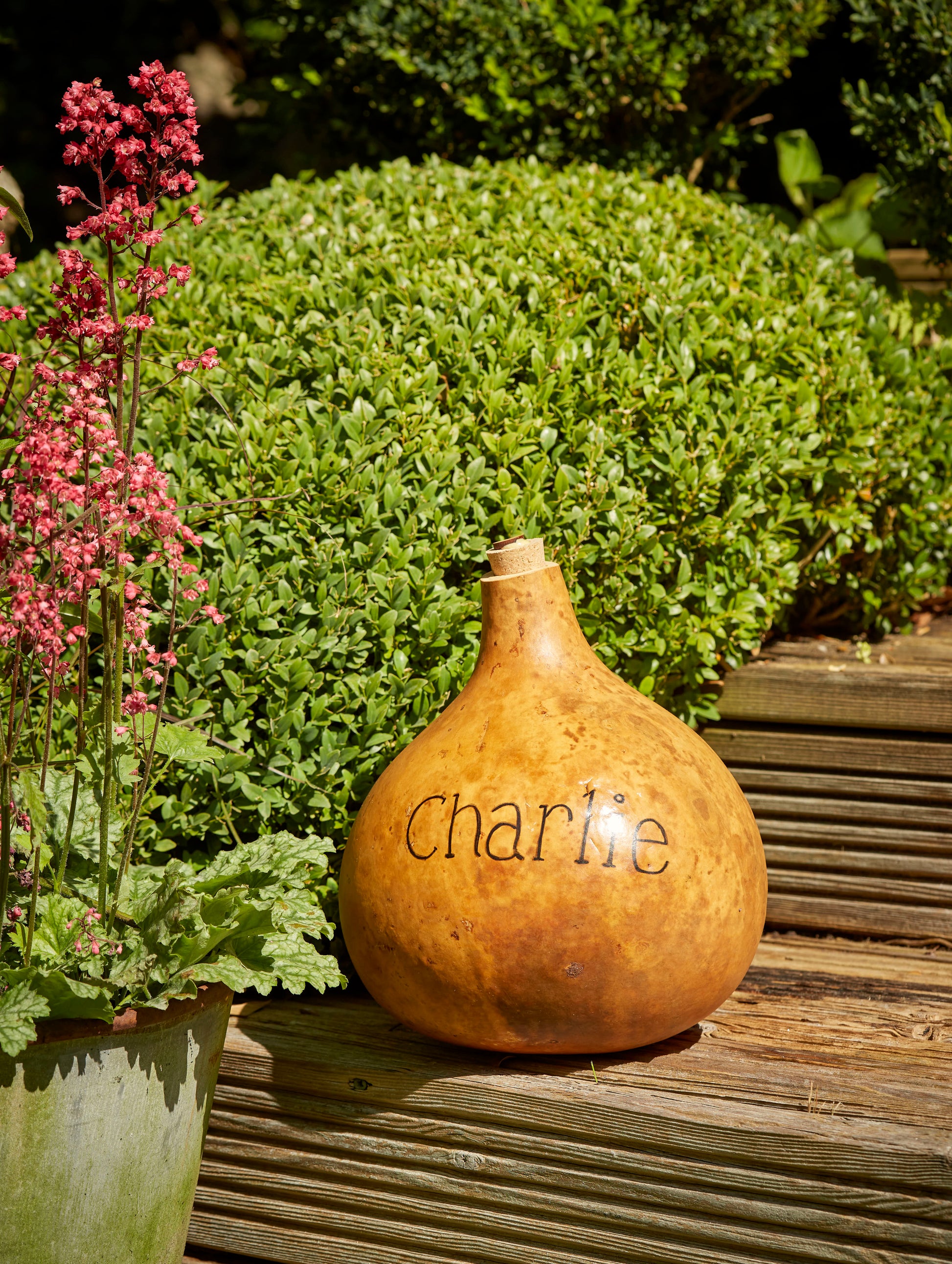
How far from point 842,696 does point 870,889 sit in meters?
0.46

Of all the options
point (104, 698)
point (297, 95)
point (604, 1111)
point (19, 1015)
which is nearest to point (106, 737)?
point (104, 698)

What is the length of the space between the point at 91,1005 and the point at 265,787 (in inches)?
25.8

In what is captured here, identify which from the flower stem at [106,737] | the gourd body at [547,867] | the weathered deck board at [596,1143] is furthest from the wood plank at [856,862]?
the flower stem at [106,737]

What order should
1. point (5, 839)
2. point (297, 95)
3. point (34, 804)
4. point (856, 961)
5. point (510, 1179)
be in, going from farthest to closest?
1. point (297, 95)
2. point (856, 961)
3. point (510, 1179)
4. point (5, 839)
5. point (34, 804)

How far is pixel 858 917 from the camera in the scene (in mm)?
2615

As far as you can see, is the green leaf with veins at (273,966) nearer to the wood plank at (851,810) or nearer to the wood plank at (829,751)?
the wood plank at (829,751)

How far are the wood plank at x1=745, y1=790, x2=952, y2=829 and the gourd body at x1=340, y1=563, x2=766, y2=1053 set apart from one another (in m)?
0.79

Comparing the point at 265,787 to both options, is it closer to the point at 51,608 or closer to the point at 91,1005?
the point at 91,1005

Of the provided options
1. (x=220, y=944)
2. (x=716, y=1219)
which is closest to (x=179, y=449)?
(x=220, y=944)

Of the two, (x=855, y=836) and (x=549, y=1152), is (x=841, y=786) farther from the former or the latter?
(x=549, y=1152)

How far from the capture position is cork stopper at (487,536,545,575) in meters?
1.93

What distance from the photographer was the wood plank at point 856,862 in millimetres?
2557

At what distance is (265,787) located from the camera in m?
2.12

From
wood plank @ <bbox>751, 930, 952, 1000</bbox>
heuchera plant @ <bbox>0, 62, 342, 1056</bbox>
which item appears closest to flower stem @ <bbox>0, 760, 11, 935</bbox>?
heuchera plant @ <bbox>0, 62, 342, 1056</bbox>
